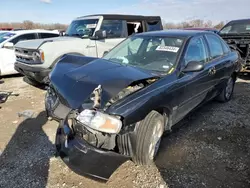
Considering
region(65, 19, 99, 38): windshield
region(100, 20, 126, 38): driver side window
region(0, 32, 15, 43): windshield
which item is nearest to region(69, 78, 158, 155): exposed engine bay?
region(65, 19, 99, 38): windshield

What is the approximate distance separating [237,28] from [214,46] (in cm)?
514

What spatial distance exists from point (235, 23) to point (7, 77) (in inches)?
342

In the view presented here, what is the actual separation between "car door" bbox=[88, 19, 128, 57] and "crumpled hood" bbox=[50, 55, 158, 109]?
10.8 ft

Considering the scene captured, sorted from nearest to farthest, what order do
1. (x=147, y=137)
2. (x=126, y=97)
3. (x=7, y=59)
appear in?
(x=126, y=97) < (x=147, y=137) < (x=7, y=59)

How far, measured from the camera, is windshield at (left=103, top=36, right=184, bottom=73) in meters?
3.49

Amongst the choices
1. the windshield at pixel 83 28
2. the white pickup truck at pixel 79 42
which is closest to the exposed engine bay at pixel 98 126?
the white pickup truck at pixel 79 42

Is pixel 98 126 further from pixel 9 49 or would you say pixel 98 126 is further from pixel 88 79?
pixel 9 49

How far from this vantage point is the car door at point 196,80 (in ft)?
11.5

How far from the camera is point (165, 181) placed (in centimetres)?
275

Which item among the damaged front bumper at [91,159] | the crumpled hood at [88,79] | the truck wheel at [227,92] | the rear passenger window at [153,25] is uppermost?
the rear passenger window at [153,25]

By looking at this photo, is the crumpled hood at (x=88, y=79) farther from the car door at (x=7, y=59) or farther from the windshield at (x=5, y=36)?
the windshield at (x=5, y=36)

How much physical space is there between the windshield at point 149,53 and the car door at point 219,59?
3.12ft

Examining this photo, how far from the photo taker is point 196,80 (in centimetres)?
370

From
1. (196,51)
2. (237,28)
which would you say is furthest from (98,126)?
(237,28)
